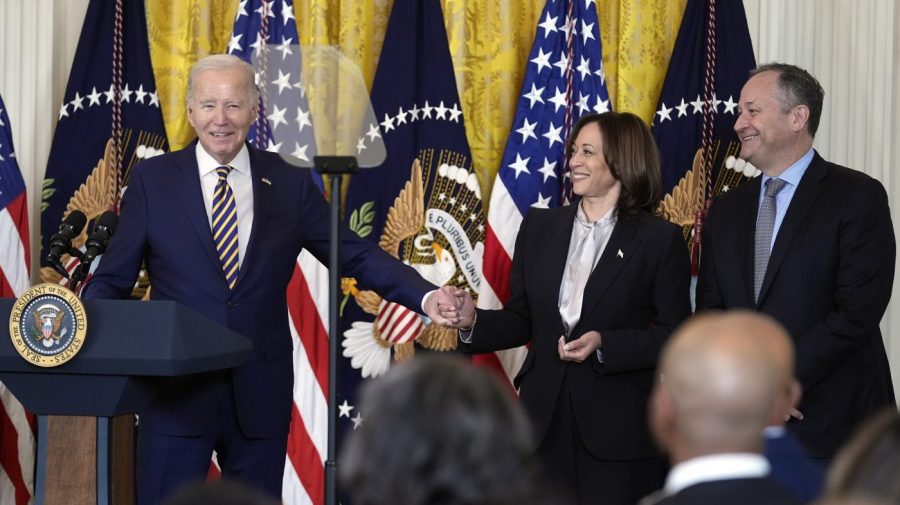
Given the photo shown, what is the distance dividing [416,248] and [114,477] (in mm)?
2273

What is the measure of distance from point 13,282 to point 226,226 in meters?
1.77

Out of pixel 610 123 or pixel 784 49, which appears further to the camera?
pixel 784 49

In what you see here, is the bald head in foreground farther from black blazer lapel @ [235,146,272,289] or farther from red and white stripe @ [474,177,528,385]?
red and white stripe @ [474,177,528,385]

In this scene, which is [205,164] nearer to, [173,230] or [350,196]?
[173,230]

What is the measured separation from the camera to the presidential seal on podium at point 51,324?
3.10 metres

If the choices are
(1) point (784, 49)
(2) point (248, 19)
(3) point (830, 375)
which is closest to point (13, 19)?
(2) point (248, 19)

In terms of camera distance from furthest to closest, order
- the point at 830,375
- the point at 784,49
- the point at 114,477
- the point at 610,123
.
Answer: the point at 784,49, the point at 610,123, the point at 830,375, the point at 114,477

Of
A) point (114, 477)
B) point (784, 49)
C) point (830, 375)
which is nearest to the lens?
point (114, 477)

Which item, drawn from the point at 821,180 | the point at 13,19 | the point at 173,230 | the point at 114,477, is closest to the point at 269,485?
the point at 114,477

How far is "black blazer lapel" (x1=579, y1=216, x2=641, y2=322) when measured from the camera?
164 inches

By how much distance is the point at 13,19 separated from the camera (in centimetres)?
532

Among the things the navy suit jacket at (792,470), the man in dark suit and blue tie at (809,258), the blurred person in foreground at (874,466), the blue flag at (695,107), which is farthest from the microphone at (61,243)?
the blue flag at (695,107)

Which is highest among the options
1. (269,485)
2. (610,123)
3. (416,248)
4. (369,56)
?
(369,56)

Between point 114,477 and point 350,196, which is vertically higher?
point 350,196
